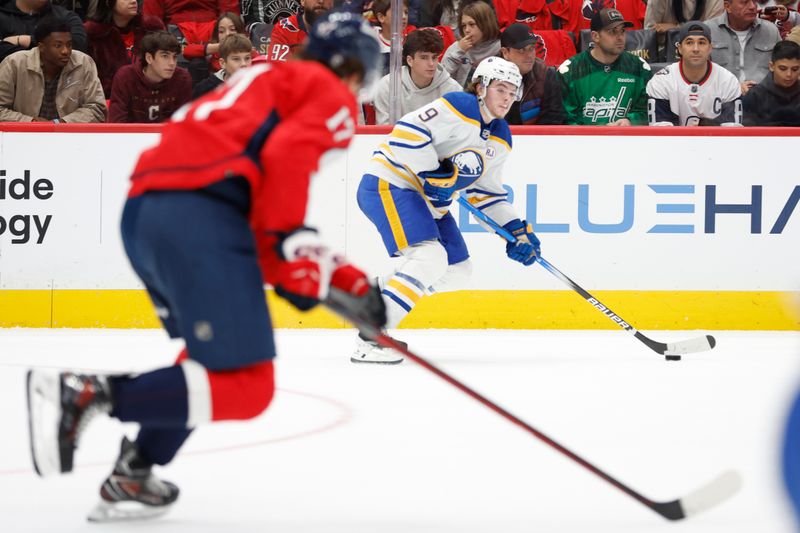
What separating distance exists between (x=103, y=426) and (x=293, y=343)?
1.97 metres

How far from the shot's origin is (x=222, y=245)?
191 centimetres

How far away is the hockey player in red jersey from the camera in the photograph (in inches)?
74.5

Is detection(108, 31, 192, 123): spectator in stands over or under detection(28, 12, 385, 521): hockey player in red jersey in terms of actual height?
under

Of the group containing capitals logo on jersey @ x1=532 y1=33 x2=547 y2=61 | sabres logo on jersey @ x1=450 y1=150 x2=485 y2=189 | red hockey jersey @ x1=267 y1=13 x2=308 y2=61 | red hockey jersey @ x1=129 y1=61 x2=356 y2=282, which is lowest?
sabres logo on jersey @ x1=450 y1=150 x2=485 y2=189

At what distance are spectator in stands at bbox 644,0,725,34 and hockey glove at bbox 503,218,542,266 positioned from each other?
8.59 feet

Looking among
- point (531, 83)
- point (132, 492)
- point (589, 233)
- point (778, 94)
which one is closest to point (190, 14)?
point (531, 83)

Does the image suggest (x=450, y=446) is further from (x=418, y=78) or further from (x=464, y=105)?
(x=418, y=78)

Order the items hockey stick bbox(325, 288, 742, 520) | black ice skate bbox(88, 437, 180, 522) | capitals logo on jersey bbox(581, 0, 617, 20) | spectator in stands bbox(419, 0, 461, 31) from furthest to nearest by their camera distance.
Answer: capitals logo on jersey bbox(581, 0, 617, 20) < spectator in stands bbox(419, 0, 461, 31) < black ice skate bbox(88, 437, 180, 522) < hockey stick bbox(325, 288, 742, 520)

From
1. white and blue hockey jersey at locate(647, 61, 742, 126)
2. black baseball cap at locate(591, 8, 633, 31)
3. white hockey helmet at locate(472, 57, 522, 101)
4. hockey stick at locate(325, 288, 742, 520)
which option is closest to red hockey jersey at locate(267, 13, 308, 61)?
black baseball cap at locate(591, 8, 633, 31)

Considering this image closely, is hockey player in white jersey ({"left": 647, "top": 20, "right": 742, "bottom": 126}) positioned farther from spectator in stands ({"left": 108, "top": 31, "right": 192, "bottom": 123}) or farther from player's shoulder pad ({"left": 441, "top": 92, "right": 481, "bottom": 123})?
spectator in stands ({"left": 108, "top": 31, "right": 192, "bottom": 123})

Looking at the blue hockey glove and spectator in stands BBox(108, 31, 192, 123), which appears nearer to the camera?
the blue hockey glove

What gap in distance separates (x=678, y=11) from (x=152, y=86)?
3110 mm

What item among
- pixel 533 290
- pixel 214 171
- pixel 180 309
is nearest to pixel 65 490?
pixel 180 309

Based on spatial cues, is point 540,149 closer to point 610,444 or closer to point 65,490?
point 610,444
